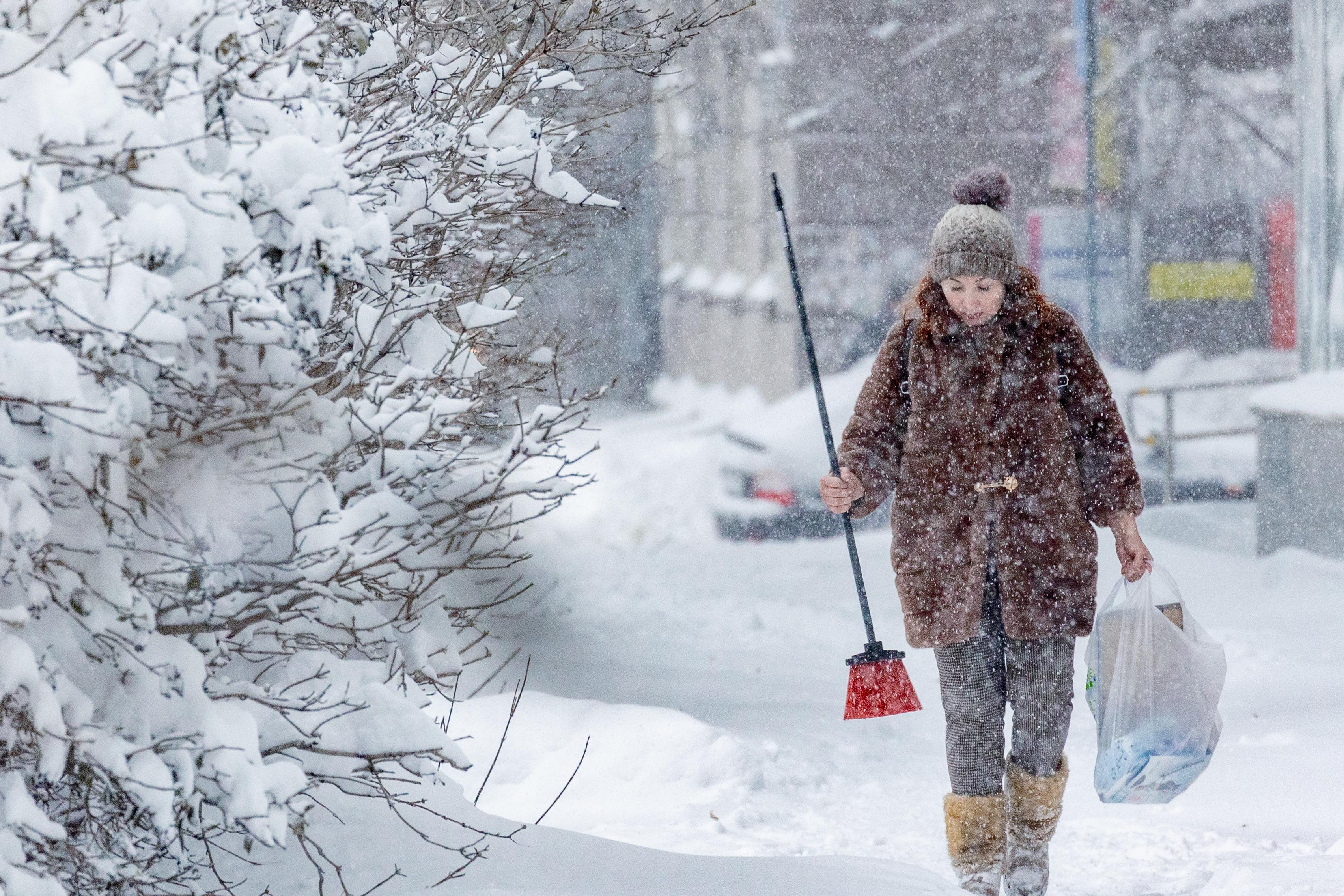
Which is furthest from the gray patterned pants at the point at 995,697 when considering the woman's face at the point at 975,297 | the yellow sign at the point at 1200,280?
the yellow sign at the point at 1200,280

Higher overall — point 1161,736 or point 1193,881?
point 1161,736

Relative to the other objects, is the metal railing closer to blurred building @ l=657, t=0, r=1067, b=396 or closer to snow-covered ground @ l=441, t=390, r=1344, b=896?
snow-covered ground @ l=441, t=390, r=1344, b=896

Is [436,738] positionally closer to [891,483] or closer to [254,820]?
[254,820]

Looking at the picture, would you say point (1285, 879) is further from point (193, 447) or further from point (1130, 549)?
point (193, 447)

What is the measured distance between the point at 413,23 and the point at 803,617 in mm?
6165

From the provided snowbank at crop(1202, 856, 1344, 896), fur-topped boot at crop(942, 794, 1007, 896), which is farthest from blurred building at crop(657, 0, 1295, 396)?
fur-topped boot at crop(942, 794, 1007, 896)

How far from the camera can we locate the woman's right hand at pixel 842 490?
322 centimetres

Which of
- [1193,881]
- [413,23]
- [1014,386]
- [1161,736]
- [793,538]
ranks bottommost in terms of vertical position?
[793,538]

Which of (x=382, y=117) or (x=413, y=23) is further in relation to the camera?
(x=413, y=23)

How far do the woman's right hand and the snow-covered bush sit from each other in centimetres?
96

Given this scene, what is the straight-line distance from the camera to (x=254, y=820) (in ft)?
5.95


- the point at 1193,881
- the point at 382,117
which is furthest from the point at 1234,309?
the point at 382,117

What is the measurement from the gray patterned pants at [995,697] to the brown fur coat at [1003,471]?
0.06 m

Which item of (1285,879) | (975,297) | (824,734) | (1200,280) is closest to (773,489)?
(824,734)
